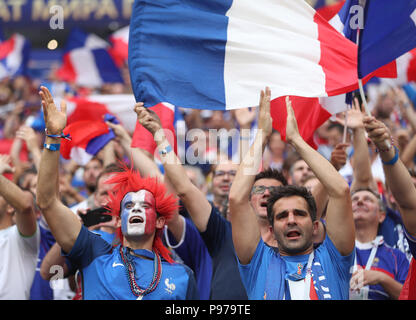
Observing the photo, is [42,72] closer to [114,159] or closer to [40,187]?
[114,159]

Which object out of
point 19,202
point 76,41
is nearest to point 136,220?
point 19,202

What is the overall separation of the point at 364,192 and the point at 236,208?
1.99 metres

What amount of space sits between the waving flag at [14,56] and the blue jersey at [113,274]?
23.0 ft

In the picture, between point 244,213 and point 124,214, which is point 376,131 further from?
point 124,214

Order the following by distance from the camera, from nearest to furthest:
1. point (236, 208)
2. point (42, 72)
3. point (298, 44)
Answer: point (236, 208) → point (298, 44) → point (42, 72)

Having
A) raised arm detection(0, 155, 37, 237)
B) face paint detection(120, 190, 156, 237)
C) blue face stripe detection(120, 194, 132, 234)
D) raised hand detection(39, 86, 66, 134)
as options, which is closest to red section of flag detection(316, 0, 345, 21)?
face paint detection(120, 190, 156, 237)

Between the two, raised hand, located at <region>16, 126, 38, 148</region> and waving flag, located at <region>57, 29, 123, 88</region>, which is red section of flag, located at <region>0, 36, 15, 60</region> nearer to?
waving flag, located at <region>57, 29, 123, 88</region>

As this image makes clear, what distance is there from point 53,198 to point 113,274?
63cm

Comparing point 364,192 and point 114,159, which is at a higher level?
point 114,159

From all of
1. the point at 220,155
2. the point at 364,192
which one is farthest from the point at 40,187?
the point at 220,155

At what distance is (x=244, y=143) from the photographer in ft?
19.1

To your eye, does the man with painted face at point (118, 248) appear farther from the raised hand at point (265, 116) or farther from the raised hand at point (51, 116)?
the raised hand at point (265, 116)

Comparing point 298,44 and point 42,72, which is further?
point 42,72
